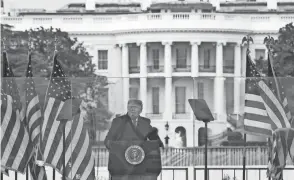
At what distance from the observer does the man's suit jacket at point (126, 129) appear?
24.2 metres

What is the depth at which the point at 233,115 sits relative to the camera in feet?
87.6

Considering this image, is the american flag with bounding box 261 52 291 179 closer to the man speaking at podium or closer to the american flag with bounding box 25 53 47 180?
the man speaking at podium

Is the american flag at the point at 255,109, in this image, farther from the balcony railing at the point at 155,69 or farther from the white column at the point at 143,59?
the balcony railing at the point at 155,69

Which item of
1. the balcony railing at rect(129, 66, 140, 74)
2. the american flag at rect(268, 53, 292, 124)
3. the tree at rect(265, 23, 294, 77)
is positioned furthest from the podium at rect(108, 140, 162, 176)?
the balcony railing at rect(129, 66, 140, 74)

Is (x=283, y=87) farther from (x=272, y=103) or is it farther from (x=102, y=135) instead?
(x=102, y=135)

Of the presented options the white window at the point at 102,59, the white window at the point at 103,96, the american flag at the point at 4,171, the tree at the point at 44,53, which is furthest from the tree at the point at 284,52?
the american flag at the point at 4,171

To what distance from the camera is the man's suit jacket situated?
2423cm

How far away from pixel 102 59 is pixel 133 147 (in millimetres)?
73228

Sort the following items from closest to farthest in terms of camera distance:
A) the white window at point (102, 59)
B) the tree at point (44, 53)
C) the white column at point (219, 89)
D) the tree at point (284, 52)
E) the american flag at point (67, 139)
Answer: the american flag at point (67, 139), the white column at point (219, 89), the tree at point (284, 52), the tree at point (44, 53), the white window at point (102, 59)

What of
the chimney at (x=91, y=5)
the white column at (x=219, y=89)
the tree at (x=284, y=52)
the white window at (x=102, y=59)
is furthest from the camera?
the chimney at (x=91, y=5)

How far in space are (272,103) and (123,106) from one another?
2368mm

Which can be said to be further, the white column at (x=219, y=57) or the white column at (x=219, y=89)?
the white column at (x=219, y=57)

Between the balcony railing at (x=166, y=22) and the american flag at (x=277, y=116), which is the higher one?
the balcony railing at (x=166, y=22)

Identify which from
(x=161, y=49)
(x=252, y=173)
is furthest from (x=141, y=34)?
(x=252, y=173)
